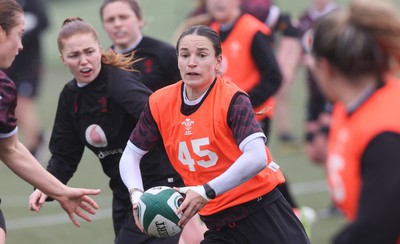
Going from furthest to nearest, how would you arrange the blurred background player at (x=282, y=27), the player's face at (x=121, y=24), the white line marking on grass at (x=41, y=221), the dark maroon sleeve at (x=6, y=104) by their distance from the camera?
the white line marking on grass at (x=41, y=221) < the blurred background player at (x=282, y=27) < the player's face at (x=121, y=24) < the dark maroon sleeve at (x=6, y=104)

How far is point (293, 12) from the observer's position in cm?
1934

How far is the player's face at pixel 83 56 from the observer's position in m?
4.94

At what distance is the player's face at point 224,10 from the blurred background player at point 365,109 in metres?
3.97

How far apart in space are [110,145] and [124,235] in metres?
0.51

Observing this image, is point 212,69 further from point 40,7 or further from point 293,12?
point 293,12

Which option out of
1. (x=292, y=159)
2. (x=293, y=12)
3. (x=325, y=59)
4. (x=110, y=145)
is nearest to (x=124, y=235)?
(x=110, y=145)

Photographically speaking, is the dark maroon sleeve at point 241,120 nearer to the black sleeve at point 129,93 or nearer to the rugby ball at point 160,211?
the rugby ball at point 160,211

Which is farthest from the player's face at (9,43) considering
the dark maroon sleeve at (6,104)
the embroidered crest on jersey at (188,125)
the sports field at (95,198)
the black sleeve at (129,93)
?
the sports field at (95,198)

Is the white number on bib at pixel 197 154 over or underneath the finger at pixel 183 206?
over

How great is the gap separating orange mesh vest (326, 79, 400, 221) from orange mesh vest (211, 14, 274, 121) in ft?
12.5

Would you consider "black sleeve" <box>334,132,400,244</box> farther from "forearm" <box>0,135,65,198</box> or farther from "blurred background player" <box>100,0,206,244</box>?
"blurred background player" <box>100,0,206,244</box>

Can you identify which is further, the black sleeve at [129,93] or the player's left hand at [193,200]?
the black sleeve at [129,93]

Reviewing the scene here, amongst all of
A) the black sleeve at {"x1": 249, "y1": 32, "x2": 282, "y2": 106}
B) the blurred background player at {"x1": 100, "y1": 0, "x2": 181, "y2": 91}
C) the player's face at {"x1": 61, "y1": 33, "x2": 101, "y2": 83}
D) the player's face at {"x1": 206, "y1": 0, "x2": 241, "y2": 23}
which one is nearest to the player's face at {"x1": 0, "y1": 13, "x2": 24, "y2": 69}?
the player's face at {"x1": 61, "y1": 33, "x2": 101, "y2": 83}

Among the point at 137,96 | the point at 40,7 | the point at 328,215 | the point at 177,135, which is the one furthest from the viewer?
the point at 40,7
